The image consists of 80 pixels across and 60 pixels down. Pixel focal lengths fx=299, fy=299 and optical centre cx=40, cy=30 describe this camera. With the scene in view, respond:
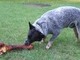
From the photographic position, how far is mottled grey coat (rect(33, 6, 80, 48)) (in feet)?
21.9

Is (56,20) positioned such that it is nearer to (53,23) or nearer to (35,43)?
(53,23)

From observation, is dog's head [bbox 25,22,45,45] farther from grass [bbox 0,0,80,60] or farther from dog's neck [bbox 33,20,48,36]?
grass [bbox 0,0,80,60]

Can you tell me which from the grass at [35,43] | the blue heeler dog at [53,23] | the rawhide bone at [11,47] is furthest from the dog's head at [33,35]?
the grass at [35,43]

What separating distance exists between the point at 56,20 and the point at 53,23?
0.11 meters

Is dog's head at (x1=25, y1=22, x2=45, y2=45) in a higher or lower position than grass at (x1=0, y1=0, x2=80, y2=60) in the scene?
higher

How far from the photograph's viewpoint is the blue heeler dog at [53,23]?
6.60 m

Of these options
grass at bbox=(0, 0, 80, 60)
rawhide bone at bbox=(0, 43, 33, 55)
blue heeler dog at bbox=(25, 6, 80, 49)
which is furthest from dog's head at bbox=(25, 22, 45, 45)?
grass at bbox=(0, 0, 80, 60)

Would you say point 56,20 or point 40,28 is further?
point 56,20

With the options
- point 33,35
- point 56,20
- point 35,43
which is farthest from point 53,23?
point 35,43

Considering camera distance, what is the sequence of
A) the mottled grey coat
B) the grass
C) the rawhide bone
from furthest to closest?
1. the mottled grey coat
2. the rawhide bone
3. the grass

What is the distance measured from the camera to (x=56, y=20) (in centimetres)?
690

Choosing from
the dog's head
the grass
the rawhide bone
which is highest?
the dog's head

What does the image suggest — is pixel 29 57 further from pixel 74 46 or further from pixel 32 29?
pixel 74 46

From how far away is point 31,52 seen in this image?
662cm
